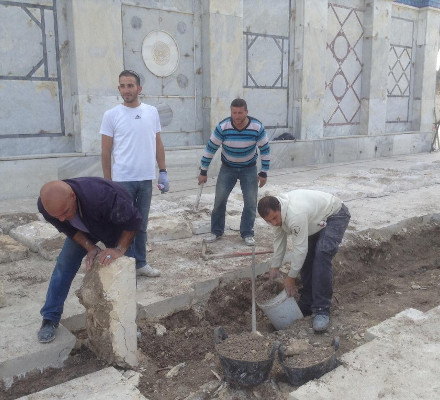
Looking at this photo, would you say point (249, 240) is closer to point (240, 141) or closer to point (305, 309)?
point (240, 141)

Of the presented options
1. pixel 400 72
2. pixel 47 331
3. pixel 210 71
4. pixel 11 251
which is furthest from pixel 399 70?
pixel 47 331

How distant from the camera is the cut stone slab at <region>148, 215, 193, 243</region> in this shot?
17.7 ft

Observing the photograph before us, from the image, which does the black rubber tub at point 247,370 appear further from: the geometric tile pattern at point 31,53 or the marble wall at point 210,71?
the geometric tile pattern at point 31,53

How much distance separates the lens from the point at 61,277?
316 centimetres

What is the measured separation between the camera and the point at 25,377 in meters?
3.00

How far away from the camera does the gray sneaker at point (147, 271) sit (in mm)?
4254

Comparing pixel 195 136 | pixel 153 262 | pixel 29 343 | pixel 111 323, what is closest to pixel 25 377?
pixel 29 343

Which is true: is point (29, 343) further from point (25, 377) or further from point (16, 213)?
point (16, 213)

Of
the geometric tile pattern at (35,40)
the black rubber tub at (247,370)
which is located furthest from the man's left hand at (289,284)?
the geometric tile pattern at (35,40)

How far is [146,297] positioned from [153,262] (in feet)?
2.77

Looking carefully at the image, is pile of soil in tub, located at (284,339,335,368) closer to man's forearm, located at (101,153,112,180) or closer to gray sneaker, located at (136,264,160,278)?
gray sneaker, located at (136,264,160,278)

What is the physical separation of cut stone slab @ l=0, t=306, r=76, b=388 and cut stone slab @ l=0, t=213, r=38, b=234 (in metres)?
2.36

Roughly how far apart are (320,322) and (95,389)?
174cm

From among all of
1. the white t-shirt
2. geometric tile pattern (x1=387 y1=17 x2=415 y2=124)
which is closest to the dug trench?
the white t-shirt
